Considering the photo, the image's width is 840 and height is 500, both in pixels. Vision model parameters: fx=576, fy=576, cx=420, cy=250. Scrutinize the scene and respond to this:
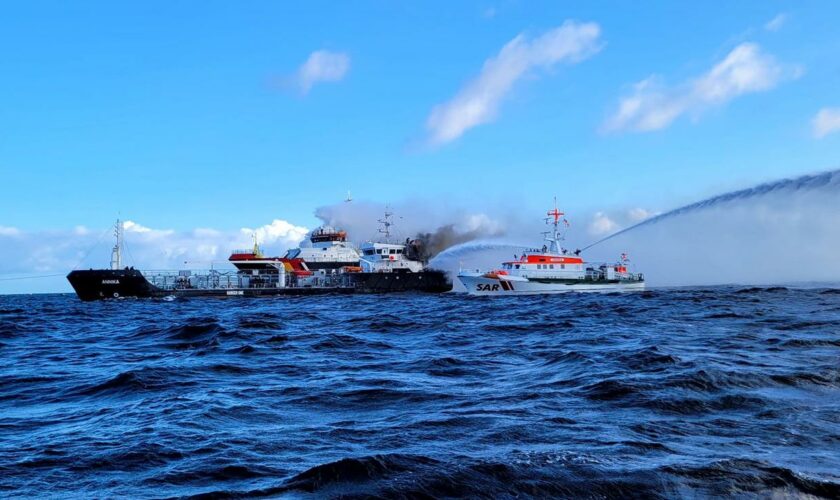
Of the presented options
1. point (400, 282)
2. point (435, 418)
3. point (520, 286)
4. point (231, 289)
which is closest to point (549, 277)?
point (520, 286)

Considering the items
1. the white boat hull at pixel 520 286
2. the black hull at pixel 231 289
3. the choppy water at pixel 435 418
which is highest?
the black hull at pixel 231 289

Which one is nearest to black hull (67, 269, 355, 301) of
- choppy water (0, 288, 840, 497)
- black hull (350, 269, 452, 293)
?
black hull (350, 269, 452, 293)

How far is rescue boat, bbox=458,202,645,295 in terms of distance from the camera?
198ft

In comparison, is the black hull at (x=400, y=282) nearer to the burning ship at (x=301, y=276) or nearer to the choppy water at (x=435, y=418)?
the burning ship at (x=301, y=276)

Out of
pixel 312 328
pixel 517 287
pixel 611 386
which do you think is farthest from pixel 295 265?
pixel 611 386

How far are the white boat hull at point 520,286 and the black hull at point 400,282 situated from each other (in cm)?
1597

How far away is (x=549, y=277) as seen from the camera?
61.4m

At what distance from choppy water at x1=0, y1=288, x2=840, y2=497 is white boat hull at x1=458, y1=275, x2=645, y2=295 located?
40150 mm

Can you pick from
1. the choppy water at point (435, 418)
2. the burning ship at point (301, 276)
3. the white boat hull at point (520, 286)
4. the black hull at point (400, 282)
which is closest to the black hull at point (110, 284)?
the burning ship at point (301, 276)

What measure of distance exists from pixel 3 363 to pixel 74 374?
4108 millimetres

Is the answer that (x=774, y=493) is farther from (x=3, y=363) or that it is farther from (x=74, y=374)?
(x=3, y=363)

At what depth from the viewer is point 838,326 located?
2034cm

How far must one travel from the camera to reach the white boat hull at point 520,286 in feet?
197

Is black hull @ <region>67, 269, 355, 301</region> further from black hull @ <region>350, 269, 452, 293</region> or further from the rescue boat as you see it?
the rescue boat
